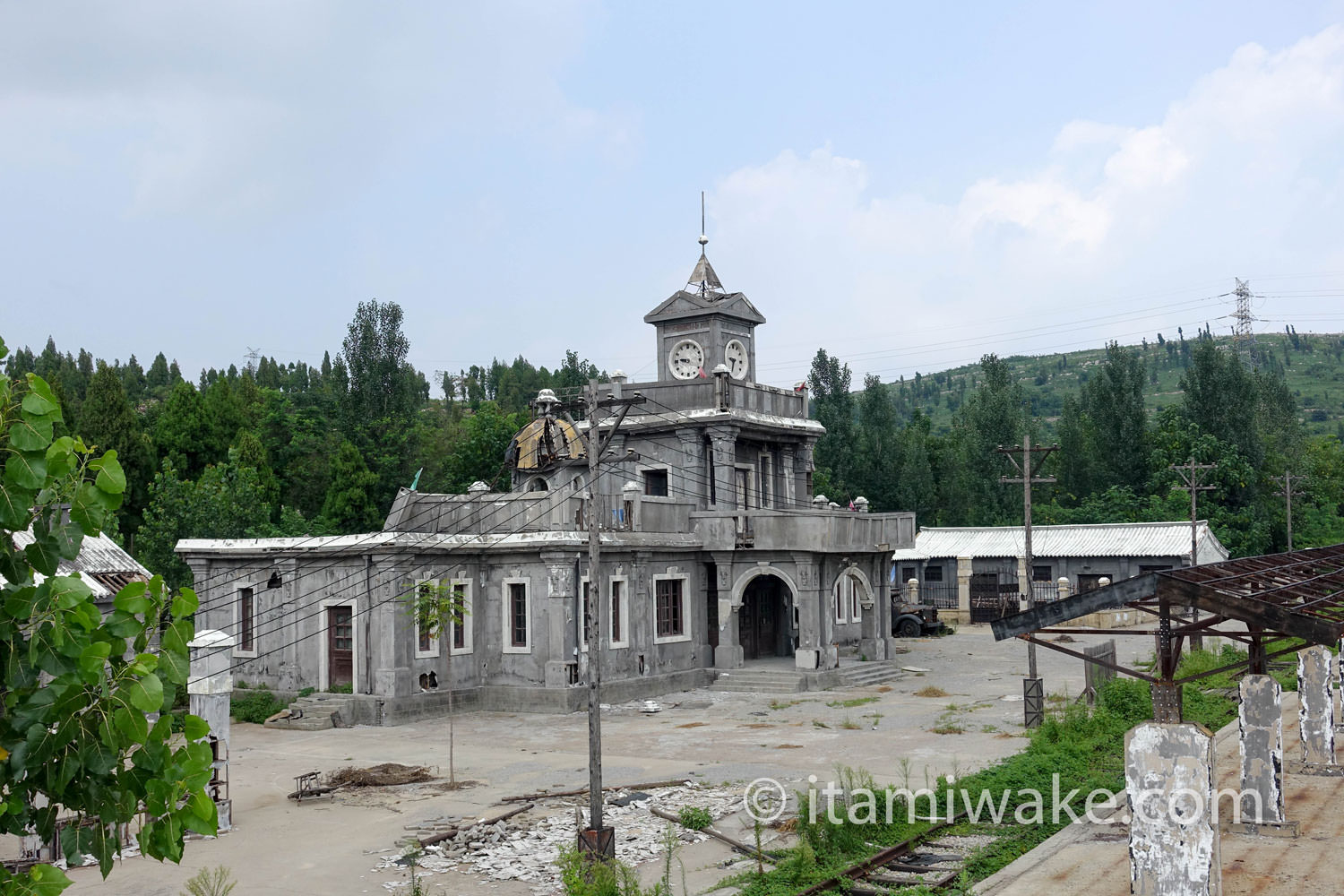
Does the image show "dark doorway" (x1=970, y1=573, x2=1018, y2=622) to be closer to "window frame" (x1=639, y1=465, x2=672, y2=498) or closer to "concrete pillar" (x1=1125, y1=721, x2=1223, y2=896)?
"window frame" (x1=639, y1=465, x2=672, y2=498)

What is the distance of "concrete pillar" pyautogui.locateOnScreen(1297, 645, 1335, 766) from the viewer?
17.5m

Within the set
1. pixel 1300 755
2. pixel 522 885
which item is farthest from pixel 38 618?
pixel 1300 755

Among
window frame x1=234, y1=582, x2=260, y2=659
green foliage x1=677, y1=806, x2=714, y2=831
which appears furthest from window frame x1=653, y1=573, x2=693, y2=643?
green foliage x1=677, y1=806, x2=714, y2=831

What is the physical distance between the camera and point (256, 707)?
1105 inches

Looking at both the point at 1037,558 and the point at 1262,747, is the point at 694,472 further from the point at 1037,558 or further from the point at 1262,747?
the point at 1037,558

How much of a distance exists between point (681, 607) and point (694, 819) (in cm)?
1675

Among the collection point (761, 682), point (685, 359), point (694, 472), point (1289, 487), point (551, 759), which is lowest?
point (551, 759)

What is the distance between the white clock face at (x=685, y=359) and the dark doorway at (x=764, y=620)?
7333 mm

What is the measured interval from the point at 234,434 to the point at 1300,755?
167 feet

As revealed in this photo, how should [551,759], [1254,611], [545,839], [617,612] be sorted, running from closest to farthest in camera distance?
[1254,611], [545,839], [551,759], [617,612]

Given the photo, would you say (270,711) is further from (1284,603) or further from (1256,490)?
(1256,490)

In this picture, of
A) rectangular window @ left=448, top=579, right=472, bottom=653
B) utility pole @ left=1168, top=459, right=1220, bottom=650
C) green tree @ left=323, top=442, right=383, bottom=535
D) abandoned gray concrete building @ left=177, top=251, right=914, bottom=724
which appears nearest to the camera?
abandoned gray concrete building @ left=177, top=251, right=914, bottom=724

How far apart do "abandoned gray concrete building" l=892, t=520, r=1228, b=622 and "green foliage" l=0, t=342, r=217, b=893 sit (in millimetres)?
48463

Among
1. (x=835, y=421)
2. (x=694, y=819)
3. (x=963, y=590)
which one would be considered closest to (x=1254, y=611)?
(x=694, y=819)
